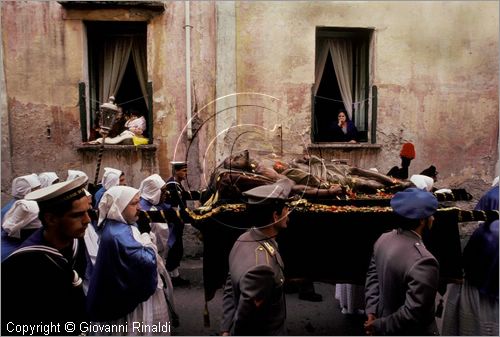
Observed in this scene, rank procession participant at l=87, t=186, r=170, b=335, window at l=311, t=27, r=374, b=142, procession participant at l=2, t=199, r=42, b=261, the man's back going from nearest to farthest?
1. the man's back
2. procession participant at l=87, t=186, r=170, b=335
3. procession participant at l=2, t=199, r=42, b=261
4. window at l=311, t=27, r=374, b=142

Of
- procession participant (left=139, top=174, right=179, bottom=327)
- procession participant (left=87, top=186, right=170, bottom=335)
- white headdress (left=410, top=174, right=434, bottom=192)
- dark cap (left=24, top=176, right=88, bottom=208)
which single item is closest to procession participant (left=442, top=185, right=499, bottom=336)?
white headdress (left=410, top=174, right=434, bottom=192)

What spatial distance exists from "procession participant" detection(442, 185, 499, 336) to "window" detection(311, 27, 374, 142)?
477 centimetres

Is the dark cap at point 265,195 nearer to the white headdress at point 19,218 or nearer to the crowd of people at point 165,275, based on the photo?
the crowd of people at point 165,275

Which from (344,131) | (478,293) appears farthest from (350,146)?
(478,293)

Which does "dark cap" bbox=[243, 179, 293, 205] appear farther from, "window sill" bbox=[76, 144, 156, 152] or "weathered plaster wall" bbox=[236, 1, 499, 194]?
"window sill" bbox=[76, 144, 156, 152]

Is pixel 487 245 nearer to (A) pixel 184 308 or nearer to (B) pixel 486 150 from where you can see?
(A) pixel 184 308

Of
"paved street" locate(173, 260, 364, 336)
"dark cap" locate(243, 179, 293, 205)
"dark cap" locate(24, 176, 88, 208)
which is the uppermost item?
"dark cap" locate(24, 176, 88, 208)

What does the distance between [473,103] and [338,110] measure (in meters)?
2.47

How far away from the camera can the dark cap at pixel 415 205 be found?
107 inches

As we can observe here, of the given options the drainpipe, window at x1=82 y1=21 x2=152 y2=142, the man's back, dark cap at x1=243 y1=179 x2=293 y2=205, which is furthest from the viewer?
window at x1=82 y1=21 x2=152 y2=142

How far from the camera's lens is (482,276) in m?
3.31

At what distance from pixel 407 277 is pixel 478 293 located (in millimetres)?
1257

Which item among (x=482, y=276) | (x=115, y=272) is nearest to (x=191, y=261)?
(x=115, y=272)

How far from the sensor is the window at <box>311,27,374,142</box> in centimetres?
809
